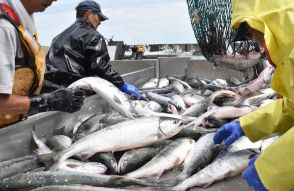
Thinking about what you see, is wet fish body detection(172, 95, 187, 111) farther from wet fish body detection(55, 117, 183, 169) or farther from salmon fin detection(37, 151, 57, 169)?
salmon fin detection(37, 151, 57, 169)

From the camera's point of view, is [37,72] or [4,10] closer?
[4,10]

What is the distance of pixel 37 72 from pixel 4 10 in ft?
1.89

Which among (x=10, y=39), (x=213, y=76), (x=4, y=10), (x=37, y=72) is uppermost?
(x=4, y=10)

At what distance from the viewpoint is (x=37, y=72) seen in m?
3.33

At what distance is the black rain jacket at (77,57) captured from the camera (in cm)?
526

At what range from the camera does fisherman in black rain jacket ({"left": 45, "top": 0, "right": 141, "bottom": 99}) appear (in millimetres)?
5258

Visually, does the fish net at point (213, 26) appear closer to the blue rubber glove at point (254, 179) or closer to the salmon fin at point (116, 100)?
the salmon fin at point (116, 100)

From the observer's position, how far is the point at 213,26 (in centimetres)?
670

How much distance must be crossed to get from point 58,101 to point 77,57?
6.37 feet

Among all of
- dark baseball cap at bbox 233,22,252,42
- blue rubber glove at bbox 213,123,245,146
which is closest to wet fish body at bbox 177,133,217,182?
blue rubber glove at bbox 213,123,245,146

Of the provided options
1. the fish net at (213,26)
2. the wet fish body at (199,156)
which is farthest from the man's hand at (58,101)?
the fish net at (213,26)

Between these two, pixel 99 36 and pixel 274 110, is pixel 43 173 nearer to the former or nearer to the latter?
pixel 274 110

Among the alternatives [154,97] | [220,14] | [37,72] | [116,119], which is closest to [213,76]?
[220,14]

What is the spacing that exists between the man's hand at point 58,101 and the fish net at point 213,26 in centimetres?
349
